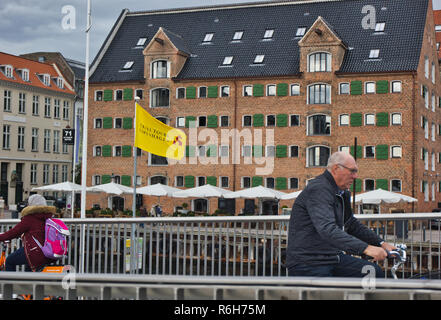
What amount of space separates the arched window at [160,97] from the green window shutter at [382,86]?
17.0 m

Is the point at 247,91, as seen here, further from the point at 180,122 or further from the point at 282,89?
the point at 180,122

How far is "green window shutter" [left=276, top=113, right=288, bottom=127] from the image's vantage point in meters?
53.1

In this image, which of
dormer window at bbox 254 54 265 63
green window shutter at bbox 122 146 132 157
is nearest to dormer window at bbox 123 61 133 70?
green window shutter at bbox 122 146 132 157

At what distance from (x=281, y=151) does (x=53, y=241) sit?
A: 149ft


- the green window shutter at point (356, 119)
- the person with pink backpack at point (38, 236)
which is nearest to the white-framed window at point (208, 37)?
the green window shutter at point (356, 119)

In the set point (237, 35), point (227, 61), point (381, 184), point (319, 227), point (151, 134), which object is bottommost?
point (319, 227)

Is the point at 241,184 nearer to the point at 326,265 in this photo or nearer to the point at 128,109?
the point at 128,109

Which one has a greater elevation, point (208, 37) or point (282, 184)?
point (208, 37)

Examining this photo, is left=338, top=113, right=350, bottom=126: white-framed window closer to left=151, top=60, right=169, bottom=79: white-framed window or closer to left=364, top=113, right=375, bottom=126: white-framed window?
left=364, top=113, right=375, bottom=126: white-framed window

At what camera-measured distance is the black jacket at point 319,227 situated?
221 inches

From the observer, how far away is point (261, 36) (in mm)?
57125

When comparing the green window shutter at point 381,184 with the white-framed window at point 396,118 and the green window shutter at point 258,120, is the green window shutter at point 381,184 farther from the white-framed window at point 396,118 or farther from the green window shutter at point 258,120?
the green window shutter at point 258,120

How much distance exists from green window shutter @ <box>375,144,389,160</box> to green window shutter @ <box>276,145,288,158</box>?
6784 mm

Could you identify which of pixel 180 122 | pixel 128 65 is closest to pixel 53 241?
pixel 180 122
